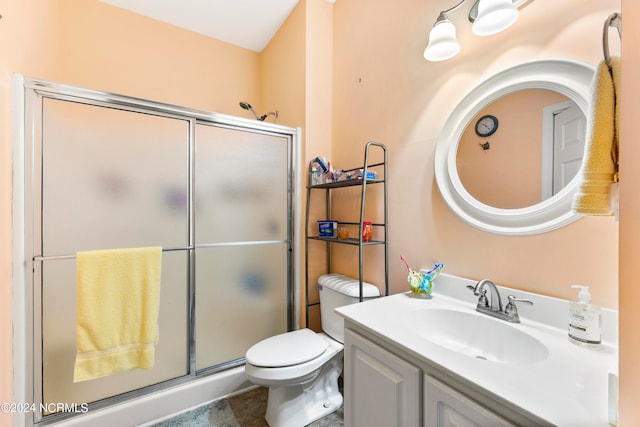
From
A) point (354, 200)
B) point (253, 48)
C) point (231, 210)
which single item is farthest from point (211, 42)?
point (354, 200)

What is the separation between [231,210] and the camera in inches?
68.7

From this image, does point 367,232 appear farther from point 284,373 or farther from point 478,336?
point 284,373

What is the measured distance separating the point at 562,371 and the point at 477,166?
786 millimetres

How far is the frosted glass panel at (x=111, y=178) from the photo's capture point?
1273 mm

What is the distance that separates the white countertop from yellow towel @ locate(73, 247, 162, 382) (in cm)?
109

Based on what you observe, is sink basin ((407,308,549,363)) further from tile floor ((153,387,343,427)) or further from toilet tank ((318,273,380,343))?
tile floor ((153,387,343,427))

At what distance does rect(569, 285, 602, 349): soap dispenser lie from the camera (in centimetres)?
77

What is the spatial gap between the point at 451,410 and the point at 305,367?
80 cm

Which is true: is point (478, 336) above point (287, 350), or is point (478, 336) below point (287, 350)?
above

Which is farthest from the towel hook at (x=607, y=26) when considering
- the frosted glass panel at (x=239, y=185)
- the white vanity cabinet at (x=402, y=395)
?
the frosted glass panel at (x=239, y=185)

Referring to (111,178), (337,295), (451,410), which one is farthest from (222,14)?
(451,410)

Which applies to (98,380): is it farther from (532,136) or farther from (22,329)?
(532,136)

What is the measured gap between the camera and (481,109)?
113 centimetres

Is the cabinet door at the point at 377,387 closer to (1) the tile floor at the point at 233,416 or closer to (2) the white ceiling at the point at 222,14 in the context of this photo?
(1) the tile floor at the point at 233,416
